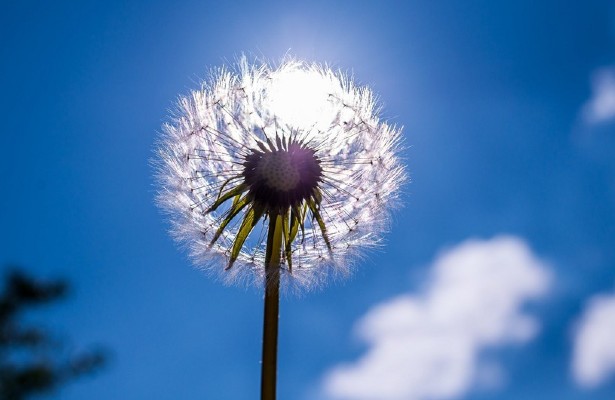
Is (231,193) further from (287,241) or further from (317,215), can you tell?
(317,215)

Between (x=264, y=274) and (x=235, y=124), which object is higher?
(x=235, y=124)

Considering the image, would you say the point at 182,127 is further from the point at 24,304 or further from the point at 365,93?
the point at 24,304

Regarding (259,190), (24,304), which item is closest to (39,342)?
(24,304)

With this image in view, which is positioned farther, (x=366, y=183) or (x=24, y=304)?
(x=24, y=304)

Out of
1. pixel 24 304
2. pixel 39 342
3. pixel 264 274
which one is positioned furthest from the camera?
pixel 24 304

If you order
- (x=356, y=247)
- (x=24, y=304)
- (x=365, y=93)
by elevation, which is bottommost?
(x=356, y=247)

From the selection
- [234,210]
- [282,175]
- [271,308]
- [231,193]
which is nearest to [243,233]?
[234,210]

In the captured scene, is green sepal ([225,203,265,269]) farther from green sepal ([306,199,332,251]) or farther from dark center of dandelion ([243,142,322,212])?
green sepal ([306,199,332,251])

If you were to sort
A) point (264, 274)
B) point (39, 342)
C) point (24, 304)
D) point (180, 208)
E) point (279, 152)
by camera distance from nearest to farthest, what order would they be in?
point (264, 274)
point (279, 152)
point (180, 208)
point (39, 342)
point (24, 304)
